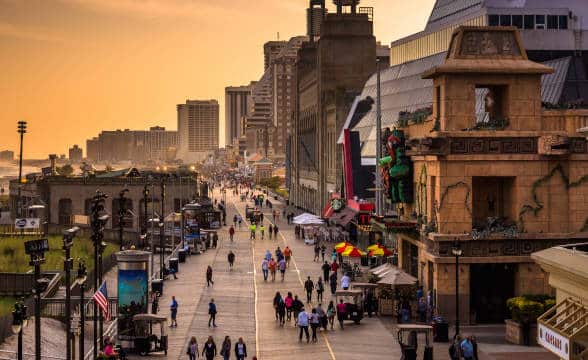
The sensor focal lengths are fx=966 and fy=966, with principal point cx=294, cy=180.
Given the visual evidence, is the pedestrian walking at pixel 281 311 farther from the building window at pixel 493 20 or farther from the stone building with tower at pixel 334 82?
the stone building with tower at pixel 334 82

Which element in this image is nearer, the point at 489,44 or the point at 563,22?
the point at 489,44

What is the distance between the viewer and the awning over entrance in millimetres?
16531

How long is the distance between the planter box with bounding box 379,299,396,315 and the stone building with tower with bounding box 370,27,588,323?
3.59m

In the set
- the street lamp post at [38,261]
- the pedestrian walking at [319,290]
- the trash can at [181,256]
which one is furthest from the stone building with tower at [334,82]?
the street lamp post at [38,261]

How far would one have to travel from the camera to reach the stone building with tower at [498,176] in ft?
130

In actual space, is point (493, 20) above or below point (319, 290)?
above

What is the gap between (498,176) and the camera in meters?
40.2

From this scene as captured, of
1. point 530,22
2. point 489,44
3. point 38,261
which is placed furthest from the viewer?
point 530,22

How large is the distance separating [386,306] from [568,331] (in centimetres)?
2687

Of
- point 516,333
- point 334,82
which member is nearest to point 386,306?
point 516,333

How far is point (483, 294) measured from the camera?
4031 centimetres

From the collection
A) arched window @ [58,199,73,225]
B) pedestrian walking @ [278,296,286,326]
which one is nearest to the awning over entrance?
pedestrian walking @ [278,296,286,326]

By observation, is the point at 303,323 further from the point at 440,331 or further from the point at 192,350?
the point at 192,350

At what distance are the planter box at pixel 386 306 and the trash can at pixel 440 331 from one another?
6.67 m
